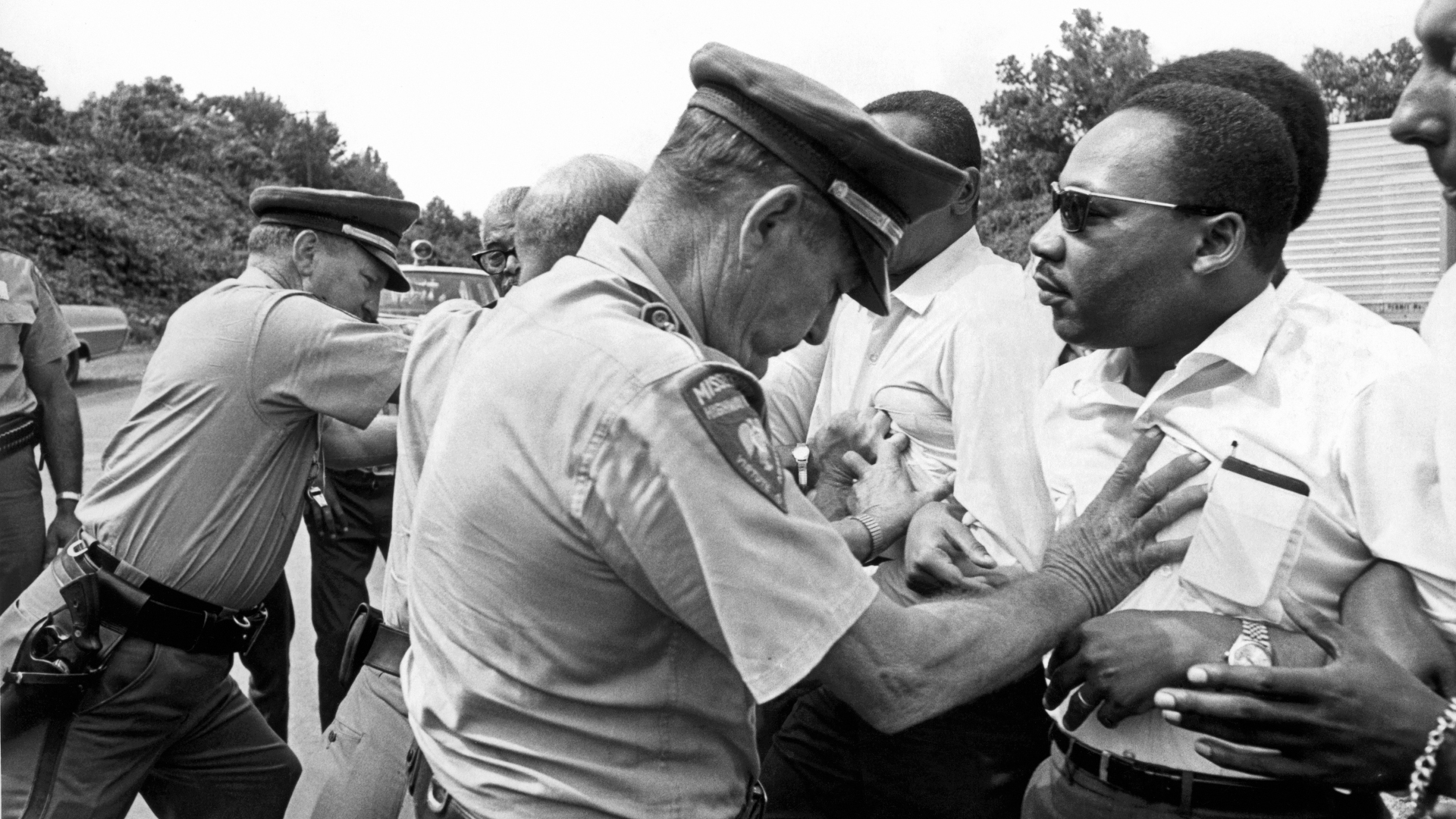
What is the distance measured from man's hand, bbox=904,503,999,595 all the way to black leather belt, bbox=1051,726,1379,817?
1.52 feet

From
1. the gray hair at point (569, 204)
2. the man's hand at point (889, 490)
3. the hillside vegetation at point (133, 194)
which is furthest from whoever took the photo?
the hillside vegetation at point (133, 194)

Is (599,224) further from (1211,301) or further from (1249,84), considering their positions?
(1249,84)

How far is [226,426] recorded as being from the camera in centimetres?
333

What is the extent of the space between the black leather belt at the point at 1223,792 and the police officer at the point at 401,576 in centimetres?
156

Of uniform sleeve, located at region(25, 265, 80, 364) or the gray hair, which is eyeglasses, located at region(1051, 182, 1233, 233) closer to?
the gray hair

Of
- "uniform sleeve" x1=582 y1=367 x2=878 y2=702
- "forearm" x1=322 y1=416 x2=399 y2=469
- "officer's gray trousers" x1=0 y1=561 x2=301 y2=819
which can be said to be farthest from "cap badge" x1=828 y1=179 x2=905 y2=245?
"officer's gray trousers" x1=0 y1=561 x2=301 y2=819

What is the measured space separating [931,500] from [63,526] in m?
3.72

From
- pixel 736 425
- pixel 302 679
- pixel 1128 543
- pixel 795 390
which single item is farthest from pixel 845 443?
pixel 302 679

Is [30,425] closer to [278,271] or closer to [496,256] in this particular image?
[278,271]

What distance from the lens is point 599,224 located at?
6.00ft

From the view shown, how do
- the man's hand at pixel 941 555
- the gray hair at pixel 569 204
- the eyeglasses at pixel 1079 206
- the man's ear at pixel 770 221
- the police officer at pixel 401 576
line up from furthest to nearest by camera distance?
the gray hair at pixel 569 204 < the police officer at pixel 401 576 < the man's hand at pixel 941 555 < the eyeglasses at pixel 1079 206 < the man's ear at pixel 770 221

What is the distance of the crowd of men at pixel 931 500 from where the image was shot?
1545 millimetres

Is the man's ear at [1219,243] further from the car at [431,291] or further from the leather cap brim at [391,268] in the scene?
the car at [431,291]

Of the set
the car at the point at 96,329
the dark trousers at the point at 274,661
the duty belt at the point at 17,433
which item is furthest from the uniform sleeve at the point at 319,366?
the car at the point at 96,329
